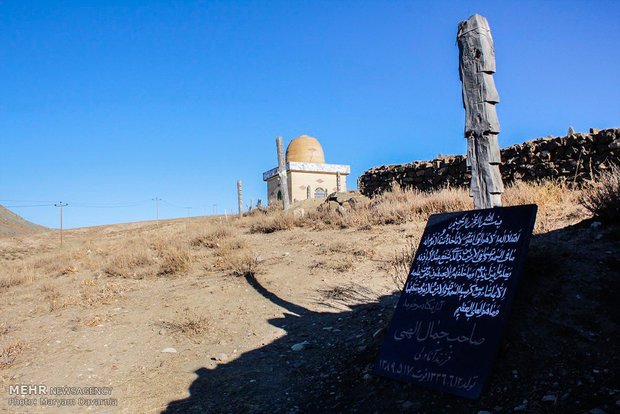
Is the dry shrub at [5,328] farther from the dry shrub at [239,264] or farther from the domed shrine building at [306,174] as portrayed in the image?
the domed shrine building at [306,174]

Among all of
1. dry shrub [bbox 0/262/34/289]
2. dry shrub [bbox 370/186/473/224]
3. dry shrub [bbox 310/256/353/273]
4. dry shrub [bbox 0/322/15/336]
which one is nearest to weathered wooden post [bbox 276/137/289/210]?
dry shrub [bbox 370/186/473/224]

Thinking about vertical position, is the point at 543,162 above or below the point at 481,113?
above

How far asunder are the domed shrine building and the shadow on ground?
23.0m

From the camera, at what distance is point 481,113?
4223mm

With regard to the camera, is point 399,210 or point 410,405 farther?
point 399,210

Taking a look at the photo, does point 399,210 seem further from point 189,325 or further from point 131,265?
point 131,265

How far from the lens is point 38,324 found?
6367mm

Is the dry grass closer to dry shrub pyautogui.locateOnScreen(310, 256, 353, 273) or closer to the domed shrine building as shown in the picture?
dry shrub pyautogui.locateOnScreen(310, 256, 353, 273)

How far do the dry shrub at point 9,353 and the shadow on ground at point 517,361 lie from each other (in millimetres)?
2595

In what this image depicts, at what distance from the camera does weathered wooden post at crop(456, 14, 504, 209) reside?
4191 millimetres

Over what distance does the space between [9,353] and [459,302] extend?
572 cm

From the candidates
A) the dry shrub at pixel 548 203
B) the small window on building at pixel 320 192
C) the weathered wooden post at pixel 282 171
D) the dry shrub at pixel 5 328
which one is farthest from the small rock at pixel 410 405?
the small window on building at pixel 320 192

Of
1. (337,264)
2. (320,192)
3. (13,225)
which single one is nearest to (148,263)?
(337,264)

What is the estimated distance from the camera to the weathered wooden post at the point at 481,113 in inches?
165
